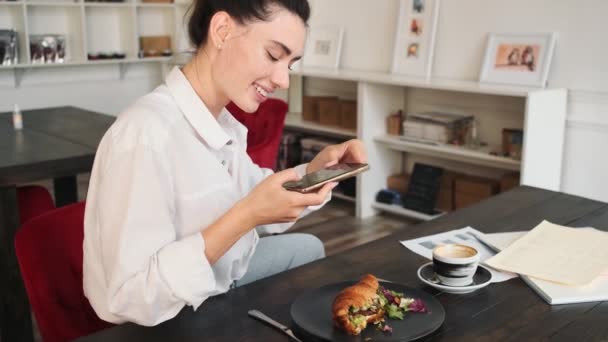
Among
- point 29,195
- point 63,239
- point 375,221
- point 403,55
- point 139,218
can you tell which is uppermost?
point 403,55

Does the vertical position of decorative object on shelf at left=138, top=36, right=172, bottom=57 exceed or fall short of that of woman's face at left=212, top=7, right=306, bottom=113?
it exceeds it

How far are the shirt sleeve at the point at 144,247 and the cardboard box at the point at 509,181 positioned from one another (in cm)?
295

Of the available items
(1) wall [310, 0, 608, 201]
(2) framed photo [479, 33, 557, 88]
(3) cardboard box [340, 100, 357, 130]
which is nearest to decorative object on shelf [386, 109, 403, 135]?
(3) cardboard box [340, 100, 357, 130]

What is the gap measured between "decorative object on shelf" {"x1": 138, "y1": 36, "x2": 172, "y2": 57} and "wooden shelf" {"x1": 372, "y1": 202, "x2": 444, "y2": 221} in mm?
2612

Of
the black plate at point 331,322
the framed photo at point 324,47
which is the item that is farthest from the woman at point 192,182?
the framed photo at point 324,47

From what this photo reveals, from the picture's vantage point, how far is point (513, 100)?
3918 millimetres

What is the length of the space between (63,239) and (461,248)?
33.9 inches

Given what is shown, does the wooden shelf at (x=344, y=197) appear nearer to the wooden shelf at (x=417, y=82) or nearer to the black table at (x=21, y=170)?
the wooden shelf at (x=417, y=82)

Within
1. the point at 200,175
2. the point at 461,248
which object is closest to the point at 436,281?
the point at 461,248

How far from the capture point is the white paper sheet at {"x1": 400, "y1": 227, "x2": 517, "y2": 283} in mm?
1540

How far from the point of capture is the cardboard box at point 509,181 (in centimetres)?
382

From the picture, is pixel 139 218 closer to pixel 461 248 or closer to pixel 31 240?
pixel 31 240

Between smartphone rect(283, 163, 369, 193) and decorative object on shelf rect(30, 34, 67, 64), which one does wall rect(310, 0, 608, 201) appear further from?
decorative object on shelf rect(30, 34, 67, 64)

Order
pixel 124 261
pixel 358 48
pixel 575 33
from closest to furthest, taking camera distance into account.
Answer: pixel 124 261
pixel 575 33
pixel 358 48
